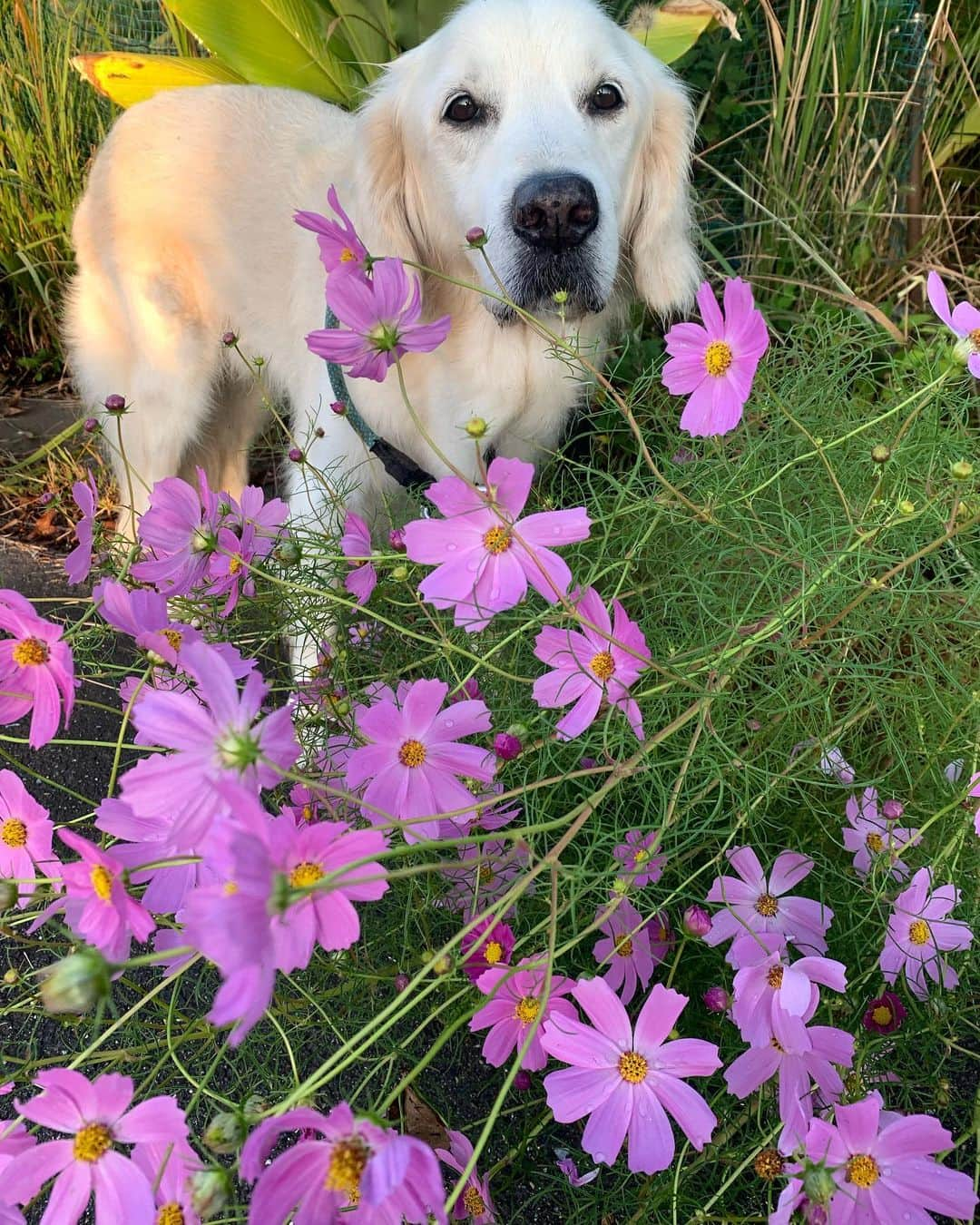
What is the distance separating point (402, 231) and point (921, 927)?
1697 mm

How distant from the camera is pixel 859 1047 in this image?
92 centimetres

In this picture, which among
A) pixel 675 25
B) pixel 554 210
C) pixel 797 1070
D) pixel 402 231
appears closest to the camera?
pixel 797 1070

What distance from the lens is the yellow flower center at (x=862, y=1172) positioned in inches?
25.8

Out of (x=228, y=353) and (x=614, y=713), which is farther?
(x=228, y=353)

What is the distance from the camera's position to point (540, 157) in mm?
1556

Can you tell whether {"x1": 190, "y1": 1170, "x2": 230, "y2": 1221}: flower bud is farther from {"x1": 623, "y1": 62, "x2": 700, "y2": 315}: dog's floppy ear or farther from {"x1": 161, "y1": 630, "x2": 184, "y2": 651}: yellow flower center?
{"x1": 623, "y1": 62, "x2": 700, "y2": 315}: dog's floppy ear

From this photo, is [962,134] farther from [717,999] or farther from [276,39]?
[717,999]

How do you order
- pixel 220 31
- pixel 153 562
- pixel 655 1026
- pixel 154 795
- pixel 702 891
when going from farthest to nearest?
pixel 220 31
pixel 702 891
pixel 153 562
pixel 655 1026
pixel 154 795

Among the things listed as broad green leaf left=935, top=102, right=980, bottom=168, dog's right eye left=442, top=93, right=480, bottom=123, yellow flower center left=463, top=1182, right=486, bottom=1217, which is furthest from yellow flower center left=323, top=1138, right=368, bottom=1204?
broad green leaf left=935, top=102, right=980, bottom=168

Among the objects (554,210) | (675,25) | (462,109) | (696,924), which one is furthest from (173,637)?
(675,25)

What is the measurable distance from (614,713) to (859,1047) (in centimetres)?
40

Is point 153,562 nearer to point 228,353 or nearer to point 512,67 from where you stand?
point 512,67

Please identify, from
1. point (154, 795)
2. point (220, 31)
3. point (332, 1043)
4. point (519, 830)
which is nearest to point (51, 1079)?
point (154, 795)

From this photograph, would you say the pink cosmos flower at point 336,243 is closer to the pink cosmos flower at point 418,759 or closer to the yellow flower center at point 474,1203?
the pink cosmos flower at point 418,759
